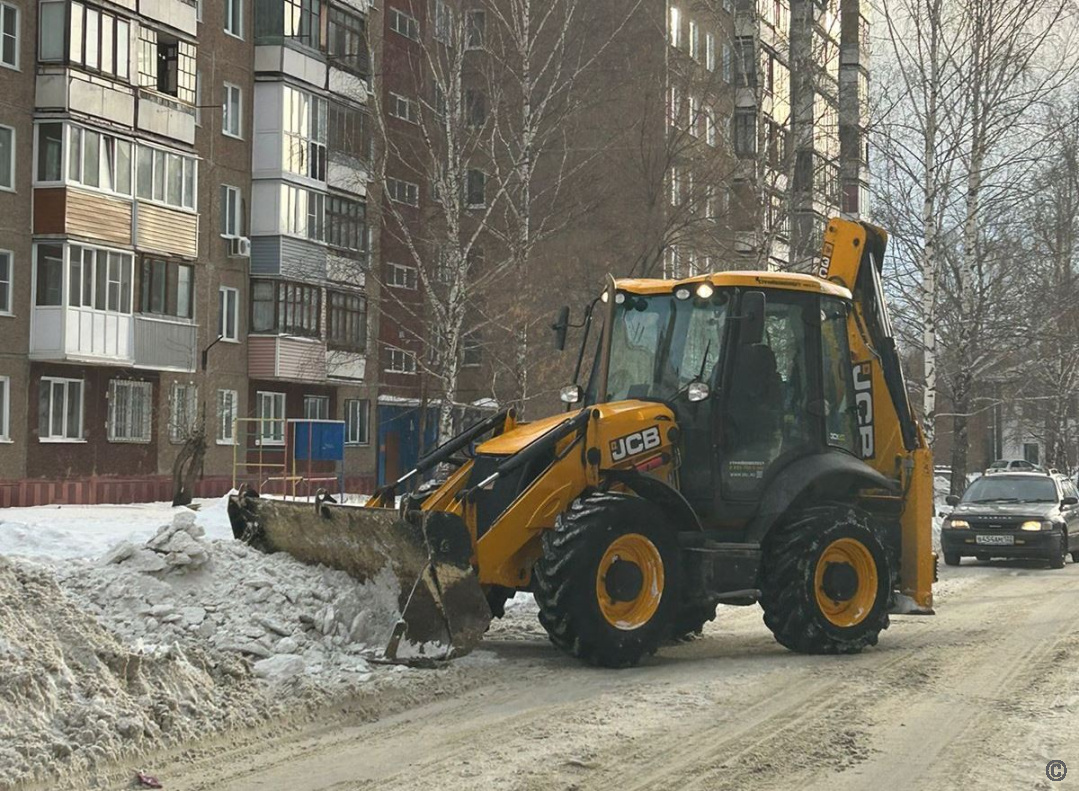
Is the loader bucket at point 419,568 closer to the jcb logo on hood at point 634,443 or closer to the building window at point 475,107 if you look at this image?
the jcb logo on hood at point 634,443

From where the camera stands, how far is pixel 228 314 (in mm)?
40688

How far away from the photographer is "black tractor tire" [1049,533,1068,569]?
889 inches

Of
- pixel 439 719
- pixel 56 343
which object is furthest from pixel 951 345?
pixel 439 719

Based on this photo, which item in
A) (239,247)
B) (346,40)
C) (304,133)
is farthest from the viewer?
(346,40)

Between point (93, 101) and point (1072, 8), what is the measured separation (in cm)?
2177

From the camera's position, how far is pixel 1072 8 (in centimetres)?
3164

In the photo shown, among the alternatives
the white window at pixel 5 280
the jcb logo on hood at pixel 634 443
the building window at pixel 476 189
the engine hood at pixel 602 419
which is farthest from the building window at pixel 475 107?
the jcb logo on hood at pixel 634 443

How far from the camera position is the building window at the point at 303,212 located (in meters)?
41.3

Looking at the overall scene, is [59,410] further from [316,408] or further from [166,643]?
[166,643]

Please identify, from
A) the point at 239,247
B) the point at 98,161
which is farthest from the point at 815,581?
the point at 239,247

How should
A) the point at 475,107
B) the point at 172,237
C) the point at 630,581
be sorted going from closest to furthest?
1. the point at 630,581
2. the point at 475,107
3. the point at 172,237

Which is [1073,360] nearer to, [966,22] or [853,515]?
[966,22]

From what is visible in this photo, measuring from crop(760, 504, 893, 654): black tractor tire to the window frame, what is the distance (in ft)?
90.0

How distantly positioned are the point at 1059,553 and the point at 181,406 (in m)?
22.8
